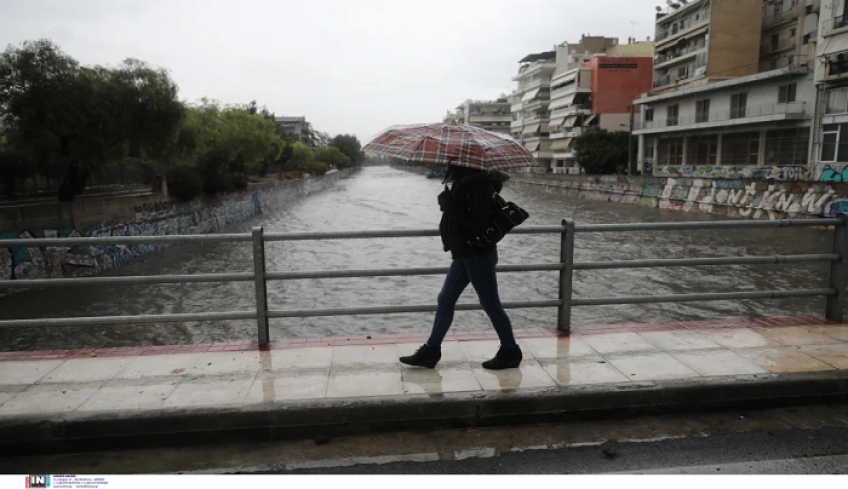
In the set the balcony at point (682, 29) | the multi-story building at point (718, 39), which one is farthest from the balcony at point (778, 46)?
the balcony at point (682, 29)

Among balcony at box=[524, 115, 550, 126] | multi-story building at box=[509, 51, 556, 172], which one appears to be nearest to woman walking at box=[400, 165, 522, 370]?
multi-story building at box=[509, 51, 556, 172]

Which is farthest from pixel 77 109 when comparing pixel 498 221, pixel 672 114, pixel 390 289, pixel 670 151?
pixel 670 151

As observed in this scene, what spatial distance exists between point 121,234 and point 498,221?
20.6 metres

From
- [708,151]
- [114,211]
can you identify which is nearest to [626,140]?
[708,151]

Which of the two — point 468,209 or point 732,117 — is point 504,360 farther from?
point 732,117

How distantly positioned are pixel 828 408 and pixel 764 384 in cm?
43

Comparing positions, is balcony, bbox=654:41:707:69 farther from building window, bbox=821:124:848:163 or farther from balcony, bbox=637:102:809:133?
building window, bbox=821:124:848:163

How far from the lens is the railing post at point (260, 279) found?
450 cm

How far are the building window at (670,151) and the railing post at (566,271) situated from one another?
49.3m

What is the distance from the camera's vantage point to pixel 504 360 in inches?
164

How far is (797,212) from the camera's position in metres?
24.4

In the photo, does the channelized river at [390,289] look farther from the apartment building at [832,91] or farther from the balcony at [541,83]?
the balcony at [541,83]

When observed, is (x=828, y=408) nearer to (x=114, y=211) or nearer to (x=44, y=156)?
(x=44, y=156)

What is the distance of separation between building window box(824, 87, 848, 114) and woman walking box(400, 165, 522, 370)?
3511 centimetres
